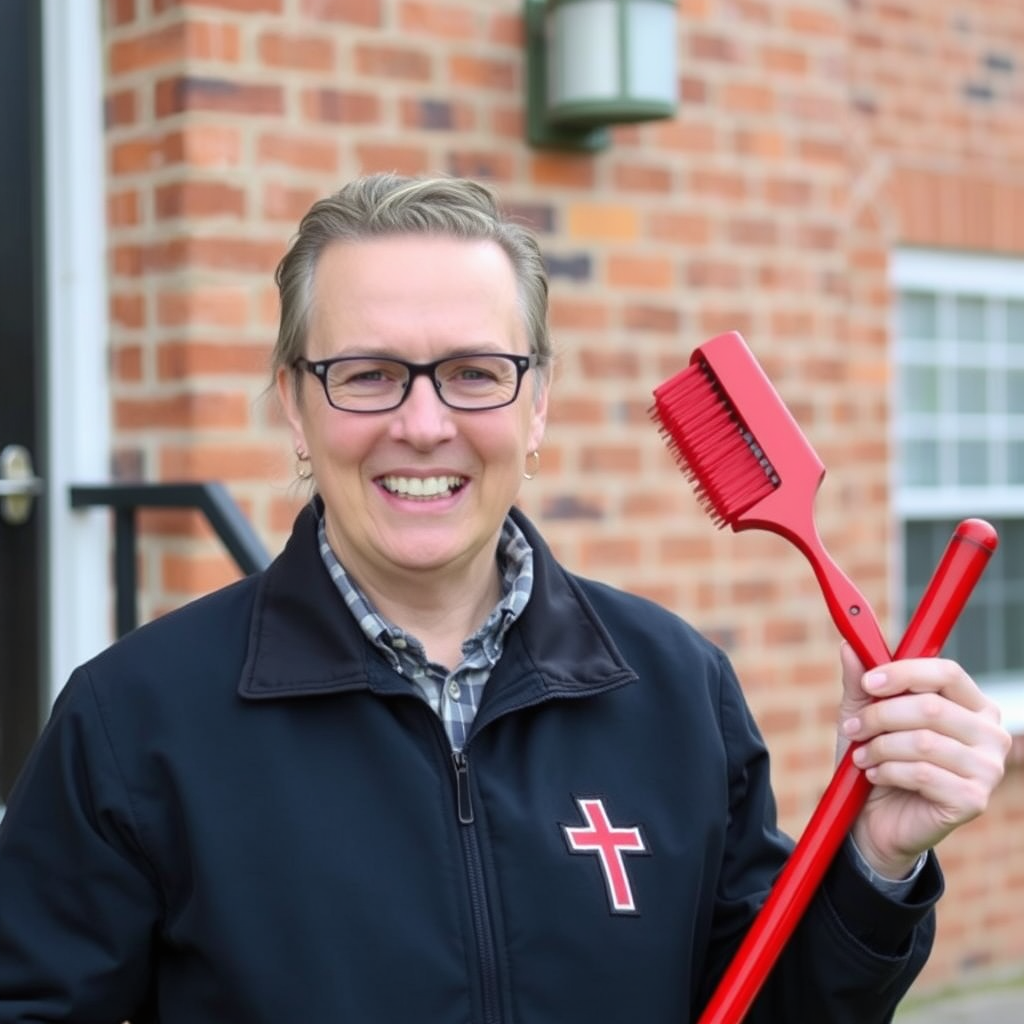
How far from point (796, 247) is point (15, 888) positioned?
10.2ft

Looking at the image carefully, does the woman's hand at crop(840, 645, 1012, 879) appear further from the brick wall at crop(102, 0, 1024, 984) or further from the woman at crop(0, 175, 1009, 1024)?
the brick wall at crop(102, 0, 1024, 984)

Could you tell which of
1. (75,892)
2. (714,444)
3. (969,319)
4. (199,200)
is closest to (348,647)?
(75,892)

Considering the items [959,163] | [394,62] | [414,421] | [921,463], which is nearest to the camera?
[414,421]

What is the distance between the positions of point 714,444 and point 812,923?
568 millimetres

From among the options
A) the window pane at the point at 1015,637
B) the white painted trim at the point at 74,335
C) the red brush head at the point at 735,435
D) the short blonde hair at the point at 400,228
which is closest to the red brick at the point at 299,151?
the white painted trim at the point at 74,335

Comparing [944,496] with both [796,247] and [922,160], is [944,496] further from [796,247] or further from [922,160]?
[796,247]

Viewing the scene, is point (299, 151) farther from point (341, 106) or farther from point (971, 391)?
point (971, 391)

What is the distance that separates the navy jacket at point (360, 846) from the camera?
1843mm

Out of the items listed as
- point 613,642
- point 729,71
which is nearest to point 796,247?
point 729,71

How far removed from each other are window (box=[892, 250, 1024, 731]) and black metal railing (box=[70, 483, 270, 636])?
3.00 metres

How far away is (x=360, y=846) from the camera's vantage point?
6.17ft

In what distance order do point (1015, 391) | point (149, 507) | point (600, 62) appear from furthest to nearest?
point (1015, 391) < point (600, 62) < point (149, 507)

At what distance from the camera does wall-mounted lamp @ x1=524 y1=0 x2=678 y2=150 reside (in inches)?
153

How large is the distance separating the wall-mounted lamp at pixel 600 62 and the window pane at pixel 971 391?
2.39 m
